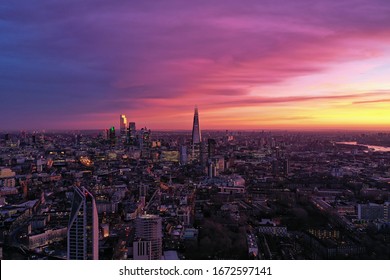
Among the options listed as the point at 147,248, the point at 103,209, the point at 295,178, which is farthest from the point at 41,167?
the point at 147,248

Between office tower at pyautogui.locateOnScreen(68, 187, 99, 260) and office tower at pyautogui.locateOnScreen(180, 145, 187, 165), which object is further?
office tower at pyautogui.locateOnScreen(180, 145, 187, 165)

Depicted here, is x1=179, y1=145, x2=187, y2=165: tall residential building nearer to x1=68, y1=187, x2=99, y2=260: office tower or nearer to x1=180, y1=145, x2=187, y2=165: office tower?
x1=180, y1=145, x2=187, y2=165: office tower

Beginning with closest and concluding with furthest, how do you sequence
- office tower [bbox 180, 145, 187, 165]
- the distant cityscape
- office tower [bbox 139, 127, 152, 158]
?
the distant cityscape, office tower [bbox 139, 127, 152, 158], office tower [bbox 180, 145, 187, 165]

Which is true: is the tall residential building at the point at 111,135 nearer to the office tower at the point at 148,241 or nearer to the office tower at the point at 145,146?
the office tower at the point at 145,146

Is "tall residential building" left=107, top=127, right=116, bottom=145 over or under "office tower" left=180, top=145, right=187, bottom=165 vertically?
over

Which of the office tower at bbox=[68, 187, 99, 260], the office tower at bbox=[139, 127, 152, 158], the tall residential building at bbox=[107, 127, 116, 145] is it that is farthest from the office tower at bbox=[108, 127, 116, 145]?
the office tower at bbox=[68, 187, 99, 260]

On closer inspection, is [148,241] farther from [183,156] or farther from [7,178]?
[183,156]

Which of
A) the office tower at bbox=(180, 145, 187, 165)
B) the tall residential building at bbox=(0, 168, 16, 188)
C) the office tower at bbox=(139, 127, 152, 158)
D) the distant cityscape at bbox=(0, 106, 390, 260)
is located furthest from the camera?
the office tower at bbox=(180, 145, 187, 165)

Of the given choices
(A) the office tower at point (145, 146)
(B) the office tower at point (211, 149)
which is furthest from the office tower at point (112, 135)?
(B) the office tower at point (211, 149)
